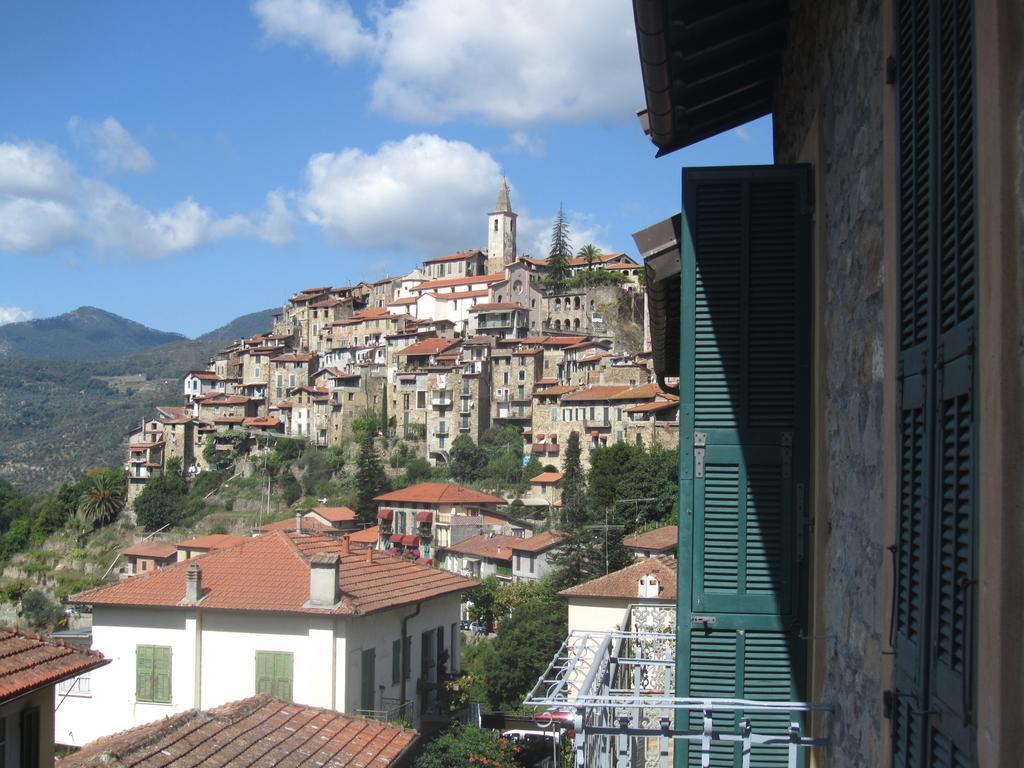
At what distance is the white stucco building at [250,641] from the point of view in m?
19.5

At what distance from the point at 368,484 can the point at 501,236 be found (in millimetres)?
46588

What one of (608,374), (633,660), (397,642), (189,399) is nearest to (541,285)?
(608,374)

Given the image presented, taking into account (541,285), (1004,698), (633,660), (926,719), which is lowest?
(633,660)

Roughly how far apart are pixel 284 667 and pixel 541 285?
76636 mm

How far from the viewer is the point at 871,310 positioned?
356cm

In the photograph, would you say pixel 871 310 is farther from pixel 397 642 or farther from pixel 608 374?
pixel 608 374

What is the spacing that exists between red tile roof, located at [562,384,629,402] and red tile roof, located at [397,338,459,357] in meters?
13.9

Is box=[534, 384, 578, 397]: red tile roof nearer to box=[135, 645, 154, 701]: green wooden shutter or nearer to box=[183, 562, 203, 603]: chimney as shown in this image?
box=[183, 562, 203, 603]: chimney

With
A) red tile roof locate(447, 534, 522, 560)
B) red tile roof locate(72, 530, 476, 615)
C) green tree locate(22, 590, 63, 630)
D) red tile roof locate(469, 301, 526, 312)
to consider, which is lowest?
green tree locate(22, 590, 63, 630)

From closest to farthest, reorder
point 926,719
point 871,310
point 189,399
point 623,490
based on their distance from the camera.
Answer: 1. point 926,719
2. point 871,310
3. point 623,490
4. point 189,399

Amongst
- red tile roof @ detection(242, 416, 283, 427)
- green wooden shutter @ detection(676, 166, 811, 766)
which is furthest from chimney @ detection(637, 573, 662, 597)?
red tile roof @ detection(242, 416, 283, 427)

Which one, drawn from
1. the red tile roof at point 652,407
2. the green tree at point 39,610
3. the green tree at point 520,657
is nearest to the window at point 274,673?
the green tree at point 520,657

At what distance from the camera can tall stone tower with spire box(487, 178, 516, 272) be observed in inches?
4451

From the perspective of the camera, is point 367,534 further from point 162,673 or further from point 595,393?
point 162,673
